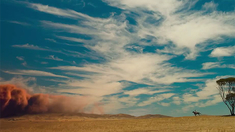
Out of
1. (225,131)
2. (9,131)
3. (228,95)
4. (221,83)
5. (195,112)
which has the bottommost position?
(9,131)

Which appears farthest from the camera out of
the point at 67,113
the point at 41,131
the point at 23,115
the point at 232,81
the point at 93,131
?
the point at 67,113

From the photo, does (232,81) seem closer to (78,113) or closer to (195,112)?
(195,112)

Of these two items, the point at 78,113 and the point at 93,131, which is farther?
the point at 78,113

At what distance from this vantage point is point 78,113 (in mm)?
172250

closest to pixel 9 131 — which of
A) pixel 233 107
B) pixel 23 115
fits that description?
pixel 233 107

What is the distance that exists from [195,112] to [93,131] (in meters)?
55.1

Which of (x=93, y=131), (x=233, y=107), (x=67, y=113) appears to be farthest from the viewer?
(x=67, y=113)

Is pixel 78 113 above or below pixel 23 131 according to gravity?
above

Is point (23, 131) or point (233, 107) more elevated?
point (233, 107)

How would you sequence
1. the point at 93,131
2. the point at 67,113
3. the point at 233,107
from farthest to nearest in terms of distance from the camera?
the point at 67,113
the point at 233,107
the point at 93,131

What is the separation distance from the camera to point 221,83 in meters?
88.3

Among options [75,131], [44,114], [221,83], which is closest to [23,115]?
[44,114]

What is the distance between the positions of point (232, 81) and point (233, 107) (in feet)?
37.9

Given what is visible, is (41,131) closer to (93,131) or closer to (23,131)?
(23,131)
